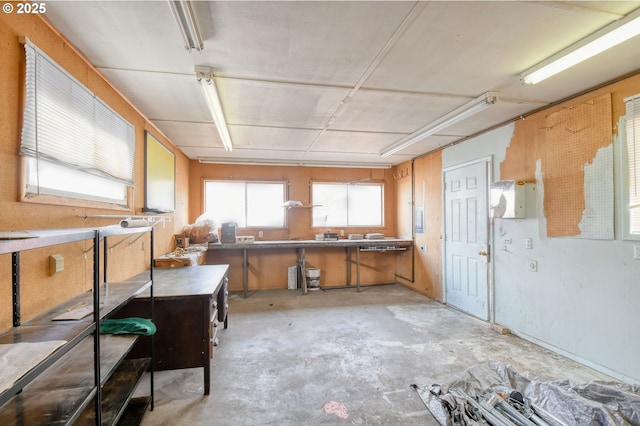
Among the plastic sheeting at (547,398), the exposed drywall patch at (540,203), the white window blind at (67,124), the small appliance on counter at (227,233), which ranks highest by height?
the white window blind at (67,124)

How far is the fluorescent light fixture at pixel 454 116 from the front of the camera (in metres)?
2.66

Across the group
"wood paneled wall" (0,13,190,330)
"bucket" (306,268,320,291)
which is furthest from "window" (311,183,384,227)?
"wood paneled wall" (0,13,190,330)

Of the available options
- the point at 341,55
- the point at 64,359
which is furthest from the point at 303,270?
the point at 341,55

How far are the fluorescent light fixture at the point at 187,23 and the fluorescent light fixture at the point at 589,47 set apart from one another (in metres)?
2.49

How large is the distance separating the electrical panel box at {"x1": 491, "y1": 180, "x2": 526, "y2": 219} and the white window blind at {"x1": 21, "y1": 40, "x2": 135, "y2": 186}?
406cm

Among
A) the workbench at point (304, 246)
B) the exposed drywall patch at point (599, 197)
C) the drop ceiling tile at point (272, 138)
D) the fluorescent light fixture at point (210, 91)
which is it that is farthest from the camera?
the workbench at point (304, 246)

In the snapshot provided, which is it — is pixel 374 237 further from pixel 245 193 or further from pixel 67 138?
pixel 67 138

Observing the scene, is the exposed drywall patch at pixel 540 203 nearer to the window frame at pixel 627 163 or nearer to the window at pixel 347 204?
the window frame at pixel 627 163

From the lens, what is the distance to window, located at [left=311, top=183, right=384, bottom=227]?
239 inches

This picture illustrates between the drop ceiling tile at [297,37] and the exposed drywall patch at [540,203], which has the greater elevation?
the drop ceiling tile at [297,37]

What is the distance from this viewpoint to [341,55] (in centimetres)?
204

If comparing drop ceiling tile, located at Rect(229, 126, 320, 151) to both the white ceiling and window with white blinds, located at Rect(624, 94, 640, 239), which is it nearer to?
the white ceiling

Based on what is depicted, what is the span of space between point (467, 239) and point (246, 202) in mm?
4083

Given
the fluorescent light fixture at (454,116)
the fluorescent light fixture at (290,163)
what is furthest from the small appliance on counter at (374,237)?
the fluorescent light fixture at (454,116)
